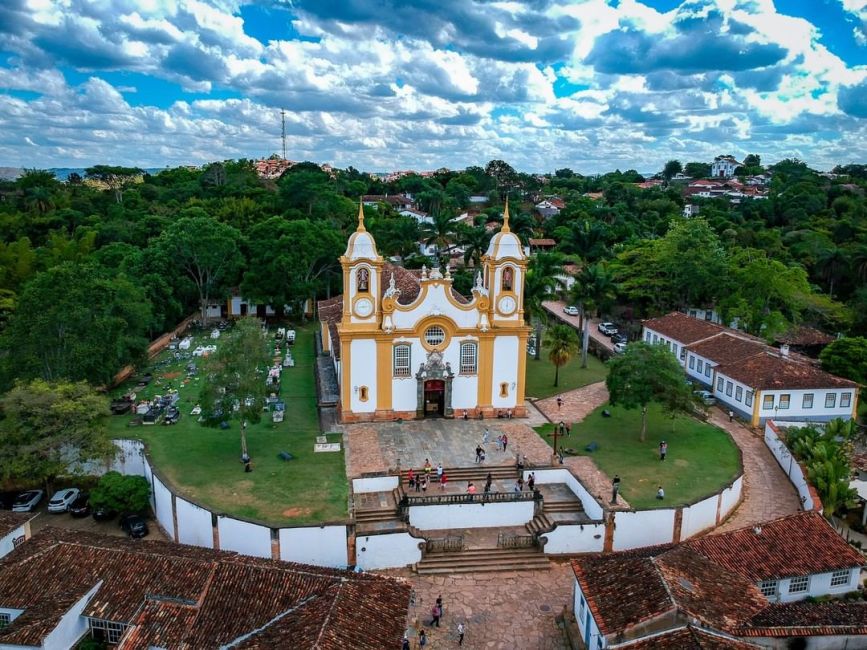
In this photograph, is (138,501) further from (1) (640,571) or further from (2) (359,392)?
(1) (640,571)

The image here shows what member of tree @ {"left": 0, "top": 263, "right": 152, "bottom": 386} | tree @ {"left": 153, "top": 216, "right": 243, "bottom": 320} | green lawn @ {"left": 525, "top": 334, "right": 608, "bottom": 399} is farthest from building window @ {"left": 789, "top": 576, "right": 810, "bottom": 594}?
tree @ {"left": 153, "top": 216, "right": 243, "bottom": 320}

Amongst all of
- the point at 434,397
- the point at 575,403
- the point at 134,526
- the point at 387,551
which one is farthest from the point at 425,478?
the point at 575,403

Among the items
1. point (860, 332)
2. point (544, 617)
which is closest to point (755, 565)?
point (544, 617)

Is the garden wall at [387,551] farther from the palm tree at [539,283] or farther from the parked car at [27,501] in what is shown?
the palm tree at [539,283]

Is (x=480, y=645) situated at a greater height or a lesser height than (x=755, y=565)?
lesser

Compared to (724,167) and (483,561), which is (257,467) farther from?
(724,167)

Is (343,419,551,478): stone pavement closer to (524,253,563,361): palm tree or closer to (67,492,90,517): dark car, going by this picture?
(67,492,90,517): dark car

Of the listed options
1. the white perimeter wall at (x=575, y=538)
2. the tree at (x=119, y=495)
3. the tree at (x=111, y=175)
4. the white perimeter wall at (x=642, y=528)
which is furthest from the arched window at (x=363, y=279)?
the tree at (x=111, y=175)

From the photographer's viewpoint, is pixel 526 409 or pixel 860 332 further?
pixel 860 332
